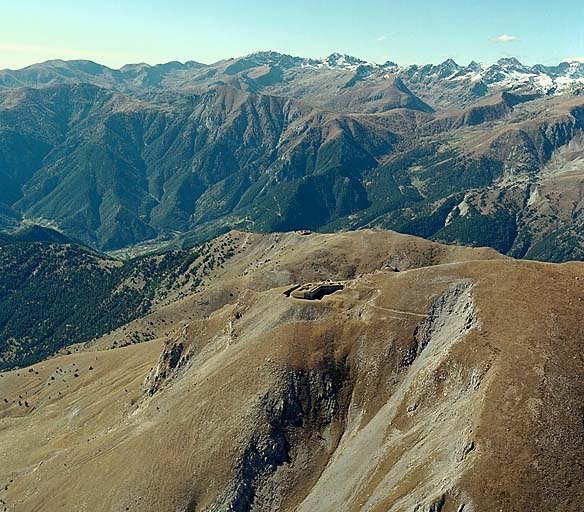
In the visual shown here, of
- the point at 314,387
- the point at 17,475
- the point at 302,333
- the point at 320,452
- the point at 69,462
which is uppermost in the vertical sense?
the point at 302,333

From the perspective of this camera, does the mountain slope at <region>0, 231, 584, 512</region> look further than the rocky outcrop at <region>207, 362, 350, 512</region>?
No

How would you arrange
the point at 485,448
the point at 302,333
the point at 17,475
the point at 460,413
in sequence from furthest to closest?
1. the point at 17,475
2. the point at 302,333
3. the point at 460,413
4. the point at 485,448

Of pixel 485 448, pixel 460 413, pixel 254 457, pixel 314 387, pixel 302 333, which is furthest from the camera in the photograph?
pixel 302 333

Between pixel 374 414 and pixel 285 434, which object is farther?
pixel 285 434

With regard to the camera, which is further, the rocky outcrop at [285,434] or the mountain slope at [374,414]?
the rocky outcrop at [285,434]

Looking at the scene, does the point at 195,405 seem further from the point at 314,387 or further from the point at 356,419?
the point at 356,419

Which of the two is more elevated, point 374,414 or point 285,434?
point 374,414

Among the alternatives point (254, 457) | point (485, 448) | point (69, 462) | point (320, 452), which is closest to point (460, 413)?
point (485, 448)

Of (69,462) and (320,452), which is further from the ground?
(320,452)

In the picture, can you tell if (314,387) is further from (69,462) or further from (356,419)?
(69,462)

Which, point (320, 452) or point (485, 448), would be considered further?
point (320, 452)
